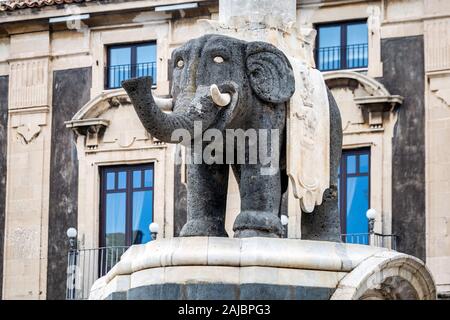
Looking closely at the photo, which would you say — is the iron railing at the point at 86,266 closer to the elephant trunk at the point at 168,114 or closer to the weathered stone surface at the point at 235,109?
the weathered stone surface at the point at 235,109

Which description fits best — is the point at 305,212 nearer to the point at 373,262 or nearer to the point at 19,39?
the point at 373,262

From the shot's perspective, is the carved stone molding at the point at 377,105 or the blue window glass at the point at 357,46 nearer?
the carved stone molding at the point at 377,105

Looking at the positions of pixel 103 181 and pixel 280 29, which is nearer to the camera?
pixel 280 29

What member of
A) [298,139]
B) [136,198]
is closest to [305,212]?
[298,139]

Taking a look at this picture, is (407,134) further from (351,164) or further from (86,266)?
(86,266)

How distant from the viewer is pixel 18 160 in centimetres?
4669

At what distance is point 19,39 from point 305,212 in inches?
889

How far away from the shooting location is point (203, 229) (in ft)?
79.9

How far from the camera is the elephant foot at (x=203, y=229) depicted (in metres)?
24.3

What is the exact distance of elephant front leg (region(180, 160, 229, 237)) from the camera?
24406 mm

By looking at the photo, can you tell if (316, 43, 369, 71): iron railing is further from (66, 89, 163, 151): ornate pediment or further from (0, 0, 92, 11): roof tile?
(0, 0, 92, 11): roof tile

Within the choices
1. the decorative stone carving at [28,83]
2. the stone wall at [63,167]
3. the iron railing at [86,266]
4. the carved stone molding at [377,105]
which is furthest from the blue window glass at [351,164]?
the decorative stone carving at [28,83]

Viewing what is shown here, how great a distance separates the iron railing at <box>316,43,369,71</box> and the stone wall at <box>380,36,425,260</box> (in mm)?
325

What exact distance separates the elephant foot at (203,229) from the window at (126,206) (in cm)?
2012
